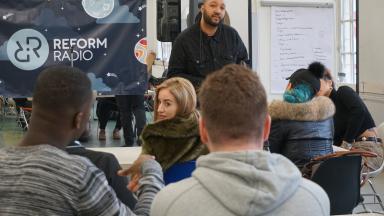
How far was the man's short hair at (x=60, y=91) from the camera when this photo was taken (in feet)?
4.59

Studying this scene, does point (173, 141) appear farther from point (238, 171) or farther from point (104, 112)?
point (104, 112)

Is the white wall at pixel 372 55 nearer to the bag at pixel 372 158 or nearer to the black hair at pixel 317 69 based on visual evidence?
the bag at pixel 372 158

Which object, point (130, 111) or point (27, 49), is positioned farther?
point (130, 111)

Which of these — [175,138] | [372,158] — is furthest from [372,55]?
[175,138]

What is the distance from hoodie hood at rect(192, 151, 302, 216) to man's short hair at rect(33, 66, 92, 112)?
420 millimetres

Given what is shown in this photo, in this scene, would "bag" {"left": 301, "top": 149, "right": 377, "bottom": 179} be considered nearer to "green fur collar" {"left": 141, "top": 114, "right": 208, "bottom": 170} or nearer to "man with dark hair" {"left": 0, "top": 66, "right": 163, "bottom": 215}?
"green fur collar" {"left": 141, "top": 114, "right": 208, "bottom": 170}

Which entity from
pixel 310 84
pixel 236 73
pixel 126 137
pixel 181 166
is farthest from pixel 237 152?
pixel 126 137

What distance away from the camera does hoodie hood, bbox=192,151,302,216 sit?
1160 millimetres

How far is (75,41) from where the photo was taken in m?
5.10

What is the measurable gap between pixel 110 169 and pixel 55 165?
0.66 meters

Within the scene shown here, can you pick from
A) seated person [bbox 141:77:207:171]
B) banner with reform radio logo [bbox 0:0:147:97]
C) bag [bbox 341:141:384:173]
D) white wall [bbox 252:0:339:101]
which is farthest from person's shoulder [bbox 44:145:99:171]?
white wall [bbox 252:0:339:101]

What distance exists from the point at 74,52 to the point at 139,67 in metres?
0.64

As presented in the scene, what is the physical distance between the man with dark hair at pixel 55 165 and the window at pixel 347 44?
22.6 feet

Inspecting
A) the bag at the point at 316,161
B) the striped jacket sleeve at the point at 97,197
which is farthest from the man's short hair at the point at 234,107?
the bag at the point at 316,161
